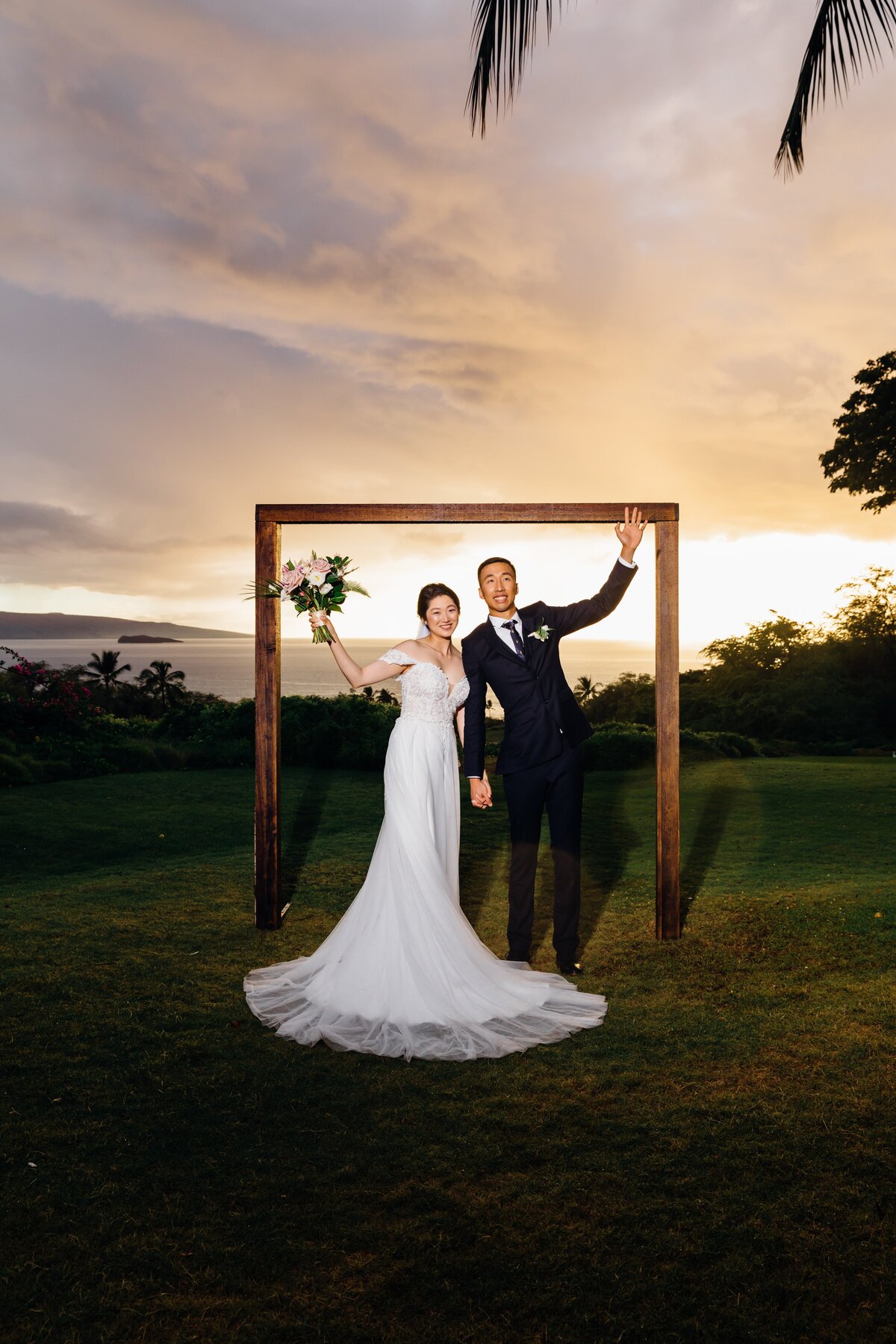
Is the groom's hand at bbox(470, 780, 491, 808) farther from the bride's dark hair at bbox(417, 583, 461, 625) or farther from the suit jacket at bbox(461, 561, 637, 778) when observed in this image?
the bride's dark hair at bbox(417, 583, 461, 625)

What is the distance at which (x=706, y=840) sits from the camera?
902cm

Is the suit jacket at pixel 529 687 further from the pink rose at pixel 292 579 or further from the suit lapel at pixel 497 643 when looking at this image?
the pink rose at pixel 292 579

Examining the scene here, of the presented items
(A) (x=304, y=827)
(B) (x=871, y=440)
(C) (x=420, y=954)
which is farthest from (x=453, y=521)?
(B) (x=871, y=440)

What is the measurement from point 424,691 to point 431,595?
0.54 metres

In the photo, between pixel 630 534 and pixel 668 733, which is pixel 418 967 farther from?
pixel 630 534

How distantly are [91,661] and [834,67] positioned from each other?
1990 inches

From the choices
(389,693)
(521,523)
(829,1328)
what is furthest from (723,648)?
(829,1328)

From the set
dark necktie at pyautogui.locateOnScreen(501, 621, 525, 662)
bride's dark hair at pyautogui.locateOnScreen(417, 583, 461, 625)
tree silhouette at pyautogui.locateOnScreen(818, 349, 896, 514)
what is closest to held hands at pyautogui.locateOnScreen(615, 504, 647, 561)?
dark necktie at pyautogui.locateOnScreen(501, 621, 525, 662)

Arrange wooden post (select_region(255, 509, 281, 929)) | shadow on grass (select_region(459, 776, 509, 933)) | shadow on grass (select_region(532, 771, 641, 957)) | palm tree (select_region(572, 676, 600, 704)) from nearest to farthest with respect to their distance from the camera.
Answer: wooden post (select_region(255, 509, 281, 929)), shadow on grass (select_region(532, 771, 641, 957)), shadow on grass (select_region(459, 776, 509, 933)), palm tree (select_region(572, 676, 600, 704))

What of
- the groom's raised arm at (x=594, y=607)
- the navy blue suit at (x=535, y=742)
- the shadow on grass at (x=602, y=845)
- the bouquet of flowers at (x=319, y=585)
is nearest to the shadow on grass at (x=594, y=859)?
the shadow on grass at (x=602, y=845)

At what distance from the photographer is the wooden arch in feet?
18.4

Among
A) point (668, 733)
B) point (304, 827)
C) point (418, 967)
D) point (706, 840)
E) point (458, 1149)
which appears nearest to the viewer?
point (458, 1149)

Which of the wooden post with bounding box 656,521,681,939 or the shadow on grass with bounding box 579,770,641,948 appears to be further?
the shadow on grass with bounding box 579,770,641,948

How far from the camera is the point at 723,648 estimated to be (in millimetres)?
21750
